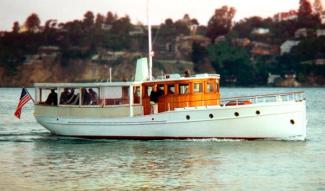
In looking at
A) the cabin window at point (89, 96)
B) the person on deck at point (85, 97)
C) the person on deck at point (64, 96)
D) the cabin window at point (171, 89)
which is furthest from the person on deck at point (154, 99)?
the person on deck at point (64, 96)

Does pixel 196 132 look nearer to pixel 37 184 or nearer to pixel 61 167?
pixel 61 167

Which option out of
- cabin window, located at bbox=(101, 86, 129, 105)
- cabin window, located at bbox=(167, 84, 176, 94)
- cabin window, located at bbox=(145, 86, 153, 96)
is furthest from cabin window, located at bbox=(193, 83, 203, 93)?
cabin window, located at bbox=(101, 86, 129, 105)

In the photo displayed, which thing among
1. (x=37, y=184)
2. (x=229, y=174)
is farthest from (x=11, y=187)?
A: (x=229, y=174)

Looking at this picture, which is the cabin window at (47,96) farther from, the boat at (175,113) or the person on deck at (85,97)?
the person on deck at (85,97)

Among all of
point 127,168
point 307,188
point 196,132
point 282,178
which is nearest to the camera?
point 307,188

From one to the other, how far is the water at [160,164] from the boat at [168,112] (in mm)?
593

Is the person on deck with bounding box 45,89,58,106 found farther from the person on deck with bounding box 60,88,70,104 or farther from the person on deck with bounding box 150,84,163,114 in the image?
the person on deck with bounding box 150,84,163,114

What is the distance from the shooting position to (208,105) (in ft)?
132

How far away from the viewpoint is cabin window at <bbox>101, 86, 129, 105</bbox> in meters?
41.3

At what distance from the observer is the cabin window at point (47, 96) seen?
43.2 meters

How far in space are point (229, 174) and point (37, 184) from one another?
7553 millimetres

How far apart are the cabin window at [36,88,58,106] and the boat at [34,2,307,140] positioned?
0.05 metres

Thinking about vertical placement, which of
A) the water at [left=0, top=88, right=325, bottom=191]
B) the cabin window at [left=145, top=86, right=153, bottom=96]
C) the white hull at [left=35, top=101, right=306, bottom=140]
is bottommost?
the water at [left=0, top=88, right=325, bottom=191]

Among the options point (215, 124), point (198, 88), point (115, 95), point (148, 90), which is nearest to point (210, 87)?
point (198, 88)
